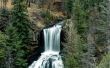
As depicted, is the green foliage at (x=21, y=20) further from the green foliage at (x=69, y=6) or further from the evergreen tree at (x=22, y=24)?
the green foliage at (x=69, y=6)

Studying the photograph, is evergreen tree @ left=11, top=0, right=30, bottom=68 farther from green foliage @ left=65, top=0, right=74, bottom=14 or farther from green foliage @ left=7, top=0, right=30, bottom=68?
green foliage @ left=65, top=0, right=74, bottom=14

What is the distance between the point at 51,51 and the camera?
2479 inches

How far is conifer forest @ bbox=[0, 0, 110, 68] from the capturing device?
5250cm

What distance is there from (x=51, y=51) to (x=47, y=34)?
357 cm

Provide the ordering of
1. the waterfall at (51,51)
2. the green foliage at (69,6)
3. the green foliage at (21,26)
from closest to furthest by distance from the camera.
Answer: the green foliage at (21,26) < the waterfall at (51,51) < the green foliage at (69,6)

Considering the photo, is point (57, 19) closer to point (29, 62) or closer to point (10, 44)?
point (29, 62)

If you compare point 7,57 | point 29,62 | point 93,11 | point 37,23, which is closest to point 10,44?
point 7,57

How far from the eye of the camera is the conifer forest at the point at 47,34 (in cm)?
5250

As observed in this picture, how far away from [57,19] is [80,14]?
12799 mm

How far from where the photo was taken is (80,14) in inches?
2333

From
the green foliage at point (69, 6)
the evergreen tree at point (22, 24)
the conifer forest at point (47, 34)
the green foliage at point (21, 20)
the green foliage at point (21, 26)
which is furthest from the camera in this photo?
the green foliage at point (69, 6)

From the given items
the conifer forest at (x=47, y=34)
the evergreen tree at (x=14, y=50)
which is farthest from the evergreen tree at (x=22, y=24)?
the evergreen tree at (x=14, y=50)

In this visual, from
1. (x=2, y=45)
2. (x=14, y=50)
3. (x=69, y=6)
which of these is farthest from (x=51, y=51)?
(x=2, y=45)

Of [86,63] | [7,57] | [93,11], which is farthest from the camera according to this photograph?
[93,11]
